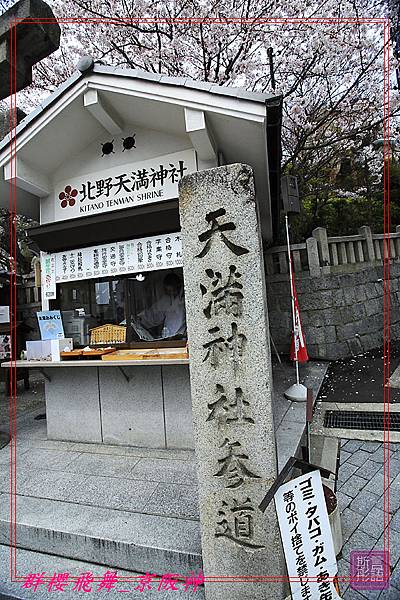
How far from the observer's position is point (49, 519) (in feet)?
11.5

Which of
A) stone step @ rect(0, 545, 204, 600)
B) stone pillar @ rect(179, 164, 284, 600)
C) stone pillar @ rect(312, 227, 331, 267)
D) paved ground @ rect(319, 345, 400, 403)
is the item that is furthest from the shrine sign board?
stone pillar @ rect(312, 227, 331, 267)

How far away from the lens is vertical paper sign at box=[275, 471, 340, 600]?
2289 mm

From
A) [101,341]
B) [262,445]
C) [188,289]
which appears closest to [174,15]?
[101,341]

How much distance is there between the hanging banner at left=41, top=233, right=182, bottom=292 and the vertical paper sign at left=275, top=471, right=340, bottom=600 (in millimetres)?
3196

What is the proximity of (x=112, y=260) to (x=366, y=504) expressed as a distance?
14.5ft

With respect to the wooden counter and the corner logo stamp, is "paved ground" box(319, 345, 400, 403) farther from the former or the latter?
the corner logo stamp

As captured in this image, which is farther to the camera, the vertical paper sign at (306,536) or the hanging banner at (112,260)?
the hanging banner at (112,260)

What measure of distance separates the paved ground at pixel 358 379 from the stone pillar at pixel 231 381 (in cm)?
469

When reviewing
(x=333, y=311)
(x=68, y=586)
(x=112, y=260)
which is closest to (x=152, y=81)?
(x=112, y=260)

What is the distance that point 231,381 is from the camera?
2.51 metres

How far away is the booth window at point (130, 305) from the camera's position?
17.3 ft

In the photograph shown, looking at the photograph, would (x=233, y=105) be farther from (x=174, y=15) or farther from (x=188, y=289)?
(x=174, y=15)

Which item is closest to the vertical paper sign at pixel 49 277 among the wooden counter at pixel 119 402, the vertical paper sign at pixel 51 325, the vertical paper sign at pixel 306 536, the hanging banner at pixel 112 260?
the hanging banner at pixel 112 260

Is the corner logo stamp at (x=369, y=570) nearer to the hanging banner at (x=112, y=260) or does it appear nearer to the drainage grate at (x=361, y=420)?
the drainage grate at (x=361, y=420)
